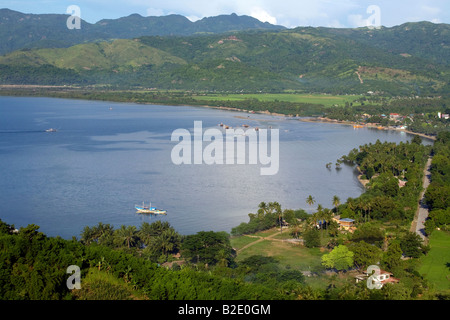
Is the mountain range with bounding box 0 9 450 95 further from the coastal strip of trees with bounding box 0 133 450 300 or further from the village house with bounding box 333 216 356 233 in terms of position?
the village house with bounding box 333 216 356 233

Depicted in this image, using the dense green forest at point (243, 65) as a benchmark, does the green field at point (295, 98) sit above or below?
below

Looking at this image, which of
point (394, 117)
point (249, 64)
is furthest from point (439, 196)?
point (249, 64)

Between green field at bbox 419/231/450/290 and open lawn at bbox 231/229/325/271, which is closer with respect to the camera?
green field at bbox 419/231/450/290

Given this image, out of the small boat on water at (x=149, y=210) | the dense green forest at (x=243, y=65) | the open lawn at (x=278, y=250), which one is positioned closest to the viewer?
the open lawn at (x=278, y=250)

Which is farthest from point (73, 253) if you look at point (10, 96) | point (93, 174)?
point (10, 96)

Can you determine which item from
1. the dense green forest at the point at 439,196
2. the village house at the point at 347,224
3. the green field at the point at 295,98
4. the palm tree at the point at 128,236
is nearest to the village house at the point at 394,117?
the green field at the point at 295,98

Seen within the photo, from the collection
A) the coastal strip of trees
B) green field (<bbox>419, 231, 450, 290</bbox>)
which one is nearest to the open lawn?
the coastal strip of trees

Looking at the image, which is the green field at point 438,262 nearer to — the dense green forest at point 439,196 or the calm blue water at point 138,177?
the dense green forest at point 439,196
